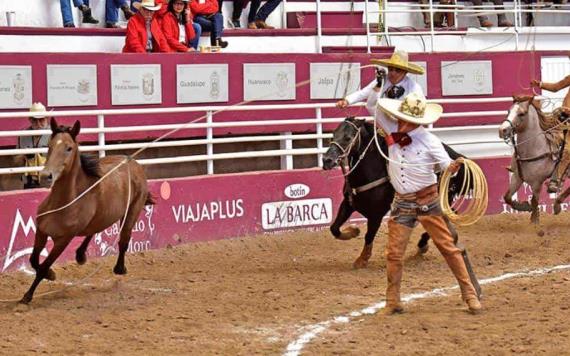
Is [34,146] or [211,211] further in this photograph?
[211,211]

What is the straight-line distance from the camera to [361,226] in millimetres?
14773

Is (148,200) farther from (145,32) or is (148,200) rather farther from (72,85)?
(145,32)

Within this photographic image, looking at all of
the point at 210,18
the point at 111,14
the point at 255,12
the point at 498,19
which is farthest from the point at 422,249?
the point at 498,19

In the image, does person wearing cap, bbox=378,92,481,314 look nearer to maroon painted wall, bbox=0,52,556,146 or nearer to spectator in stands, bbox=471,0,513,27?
maroon painted wall, bbox=0,52,556,146

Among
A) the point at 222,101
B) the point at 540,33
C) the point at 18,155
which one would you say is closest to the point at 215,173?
the point at 222,101

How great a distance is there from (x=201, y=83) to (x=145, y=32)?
934 mm

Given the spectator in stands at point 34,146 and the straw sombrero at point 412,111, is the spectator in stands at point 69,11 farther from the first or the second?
the straw sombrero at point 412,111

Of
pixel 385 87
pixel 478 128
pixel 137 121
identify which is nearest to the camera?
pixel 385 87

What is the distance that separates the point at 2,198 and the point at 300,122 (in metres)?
4.44

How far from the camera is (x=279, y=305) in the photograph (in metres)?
9.92

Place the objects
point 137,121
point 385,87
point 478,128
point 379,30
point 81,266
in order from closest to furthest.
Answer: point 385,87, point 81,266, point 137,121, point 478,128, point 379,30

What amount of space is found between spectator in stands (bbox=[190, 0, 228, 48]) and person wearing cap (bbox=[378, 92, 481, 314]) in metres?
6.94

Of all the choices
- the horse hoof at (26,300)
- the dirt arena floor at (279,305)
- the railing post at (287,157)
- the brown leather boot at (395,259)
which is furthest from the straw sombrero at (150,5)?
the brown leather boot at (395,259)

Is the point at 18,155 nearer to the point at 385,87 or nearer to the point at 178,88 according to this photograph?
the point at 178,88
